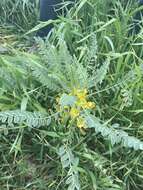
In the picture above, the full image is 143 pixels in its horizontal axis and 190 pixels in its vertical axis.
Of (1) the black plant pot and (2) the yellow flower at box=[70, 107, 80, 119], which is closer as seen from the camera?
(2) the yellow flower at box=[70, 107, 80, 119]

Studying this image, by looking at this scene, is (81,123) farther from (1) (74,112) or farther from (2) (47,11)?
(2) (47,11)

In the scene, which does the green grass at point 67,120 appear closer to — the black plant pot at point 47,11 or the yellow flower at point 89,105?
the yellow flower at point 89,105

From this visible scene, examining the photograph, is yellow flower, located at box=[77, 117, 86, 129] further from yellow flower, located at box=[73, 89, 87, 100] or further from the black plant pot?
the black plant pot

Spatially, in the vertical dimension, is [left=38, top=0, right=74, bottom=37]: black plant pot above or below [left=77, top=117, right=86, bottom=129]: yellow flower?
above

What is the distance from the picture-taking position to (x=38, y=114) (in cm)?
248

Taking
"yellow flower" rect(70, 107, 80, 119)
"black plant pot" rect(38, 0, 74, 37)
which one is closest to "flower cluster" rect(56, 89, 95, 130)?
"yellow flower" rect(70, 107, 80, 119)

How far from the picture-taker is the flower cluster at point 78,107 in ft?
Answer: 8.06

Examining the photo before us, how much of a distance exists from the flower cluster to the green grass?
38mm

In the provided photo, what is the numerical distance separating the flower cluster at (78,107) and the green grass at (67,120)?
0.04 metres

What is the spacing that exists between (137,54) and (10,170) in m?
1.01

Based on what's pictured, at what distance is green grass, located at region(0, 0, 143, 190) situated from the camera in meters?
2.45

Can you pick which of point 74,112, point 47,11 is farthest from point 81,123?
point 47,11

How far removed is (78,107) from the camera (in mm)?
2475

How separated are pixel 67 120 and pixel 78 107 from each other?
9 centimetres
